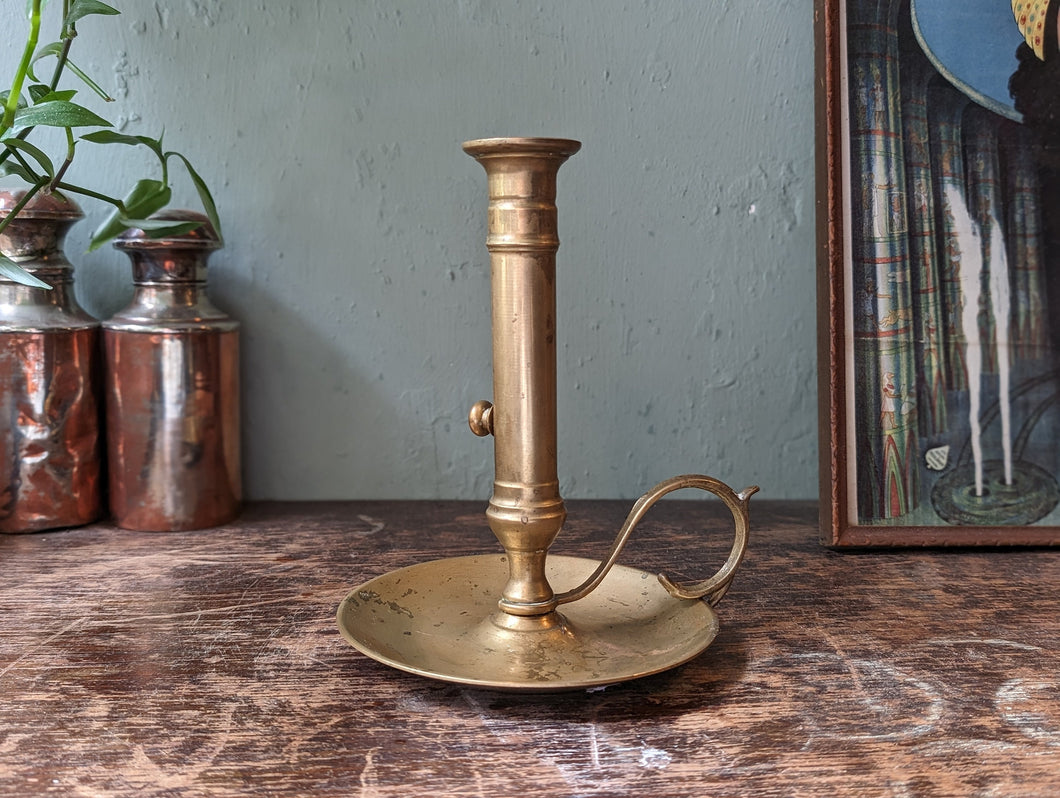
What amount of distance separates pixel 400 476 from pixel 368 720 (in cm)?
60

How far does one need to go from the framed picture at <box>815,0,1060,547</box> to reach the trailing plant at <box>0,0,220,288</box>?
657 mm

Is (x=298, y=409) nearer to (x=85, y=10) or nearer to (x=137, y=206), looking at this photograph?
(x=137, y=206)

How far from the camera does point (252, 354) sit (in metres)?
1.18

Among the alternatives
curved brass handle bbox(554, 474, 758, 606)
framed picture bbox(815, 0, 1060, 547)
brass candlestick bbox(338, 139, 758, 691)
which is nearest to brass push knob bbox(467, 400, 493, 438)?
brass candlestick bbox(338, 139, 758, 691)

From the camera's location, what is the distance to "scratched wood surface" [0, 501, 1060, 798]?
1.79ft

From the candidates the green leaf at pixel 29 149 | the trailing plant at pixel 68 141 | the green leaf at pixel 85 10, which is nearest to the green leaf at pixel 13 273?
the trailing plant at pixel 68 141

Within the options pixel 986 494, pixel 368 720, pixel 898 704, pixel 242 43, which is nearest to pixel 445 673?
Result: pixel 368 720

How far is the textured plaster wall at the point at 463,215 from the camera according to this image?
3.74 feet

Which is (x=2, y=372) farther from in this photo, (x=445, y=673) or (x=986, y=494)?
(x=986, y=494)

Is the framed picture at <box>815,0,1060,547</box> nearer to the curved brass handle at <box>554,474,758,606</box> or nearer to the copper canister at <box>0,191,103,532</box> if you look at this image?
the curved brass handle at <box>554,474,758,606</box>

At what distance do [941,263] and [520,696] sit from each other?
0.65 metres

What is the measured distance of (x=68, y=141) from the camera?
1.00 m

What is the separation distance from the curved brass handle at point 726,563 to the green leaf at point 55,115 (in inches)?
22.4

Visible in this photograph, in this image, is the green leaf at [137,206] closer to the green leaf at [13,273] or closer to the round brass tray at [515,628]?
the green leaf at [13,273]
